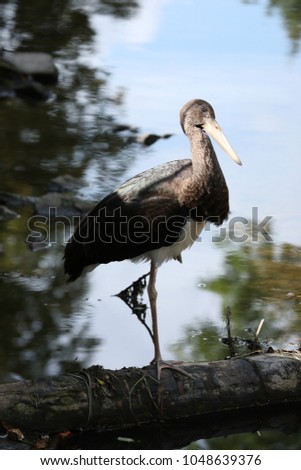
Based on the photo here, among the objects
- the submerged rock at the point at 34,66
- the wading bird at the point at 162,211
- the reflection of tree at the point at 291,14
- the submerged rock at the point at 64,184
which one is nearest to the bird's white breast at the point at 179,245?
the wading bird at the point at 162,211

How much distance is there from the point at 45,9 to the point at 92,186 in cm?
626

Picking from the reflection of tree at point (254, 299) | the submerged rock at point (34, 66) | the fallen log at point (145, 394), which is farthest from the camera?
the submerged rock at point (34, 66)

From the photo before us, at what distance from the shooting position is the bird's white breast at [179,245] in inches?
251

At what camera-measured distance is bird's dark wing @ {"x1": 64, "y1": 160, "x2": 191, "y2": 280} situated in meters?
6.29

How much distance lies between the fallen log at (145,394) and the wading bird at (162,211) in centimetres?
16

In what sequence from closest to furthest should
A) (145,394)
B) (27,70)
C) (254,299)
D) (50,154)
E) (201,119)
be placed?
1. (145,394)
2. (201,119)
3. (254,299)
4. (50,154)
5. (27,70)

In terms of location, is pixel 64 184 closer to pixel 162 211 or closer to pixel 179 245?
pixel 179 245

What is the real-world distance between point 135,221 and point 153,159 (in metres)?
4.28

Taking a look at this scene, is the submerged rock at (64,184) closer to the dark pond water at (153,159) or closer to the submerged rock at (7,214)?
the dark pond water at (153,159)

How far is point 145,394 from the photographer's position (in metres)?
6.01

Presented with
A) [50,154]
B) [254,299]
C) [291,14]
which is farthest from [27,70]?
[254,299]

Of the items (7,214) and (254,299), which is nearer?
(254,299)

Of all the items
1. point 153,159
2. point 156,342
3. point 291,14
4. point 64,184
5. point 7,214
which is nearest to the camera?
point 156,342
